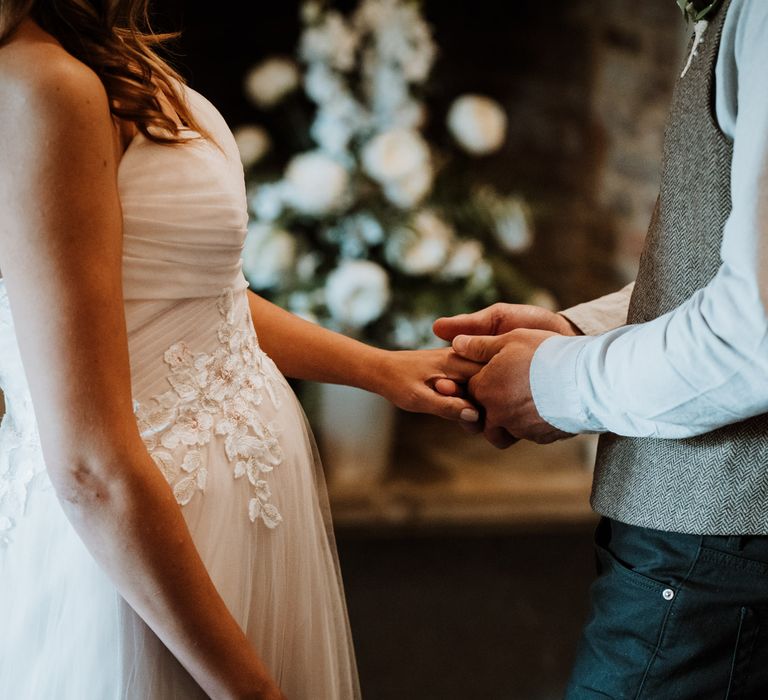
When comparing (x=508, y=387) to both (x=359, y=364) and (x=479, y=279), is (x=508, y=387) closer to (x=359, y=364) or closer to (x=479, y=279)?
(x=359, y=364)

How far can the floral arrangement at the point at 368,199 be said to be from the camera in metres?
2.64

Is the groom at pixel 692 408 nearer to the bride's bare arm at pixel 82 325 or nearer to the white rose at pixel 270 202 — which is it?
the bride's bare arm at pixel 82 325

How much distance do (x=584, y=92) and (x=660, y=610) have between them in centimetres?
282

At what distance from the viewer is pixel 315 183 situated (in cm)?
258

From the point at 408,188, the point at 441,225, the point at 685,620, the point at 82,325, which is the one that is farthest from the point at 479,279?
the point at 82,325

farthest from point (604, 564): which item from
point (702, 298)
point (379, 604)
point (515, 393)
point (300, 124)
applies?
point (300, 124)

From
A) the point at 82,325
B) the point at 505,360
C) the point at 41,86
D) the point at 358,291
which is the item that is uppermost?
the point at 41,86

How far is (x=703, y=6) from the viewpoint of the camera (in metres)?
0.92

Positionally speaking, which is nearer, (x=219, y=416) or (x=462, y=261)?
(x=219, y=416)

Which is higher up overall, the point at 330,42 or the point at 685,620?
the point at 330,42

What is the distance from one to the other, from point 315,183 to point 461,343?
143 cm

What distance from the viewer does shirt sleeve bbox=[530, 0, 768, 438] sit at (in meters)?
0.79

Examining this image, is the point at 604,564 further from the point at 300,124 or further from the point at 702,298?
the point at 300,124

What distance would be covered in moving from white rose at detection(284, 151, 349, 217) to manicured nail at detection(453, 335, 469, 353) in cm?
141
